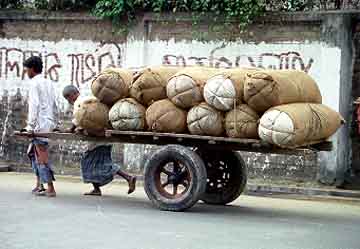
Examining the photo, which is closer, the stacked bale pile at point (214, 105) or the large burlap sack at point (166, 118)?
the stacked bale pile at point (214, 105)

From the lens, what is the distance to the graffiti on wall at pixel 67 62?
14.8 meters

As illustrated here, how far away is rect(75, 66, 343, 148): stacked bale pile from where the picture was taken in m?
9.20

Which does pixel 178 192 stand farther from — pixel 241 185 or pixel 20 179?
pixel 20 179

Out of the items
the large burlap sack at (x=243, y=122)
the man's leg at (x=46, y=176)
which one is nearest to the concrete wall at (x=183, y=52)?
the man's leg at (x=46, y=176)

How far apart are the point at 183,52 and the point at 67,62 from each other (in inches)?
94.0

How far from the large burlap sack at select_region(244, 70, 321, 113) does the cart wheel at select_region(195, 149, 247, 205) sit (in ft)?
4.65

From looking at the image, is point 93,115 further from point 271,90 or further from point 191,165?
point 271,90

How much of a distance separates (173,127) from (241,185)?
1.44 meters

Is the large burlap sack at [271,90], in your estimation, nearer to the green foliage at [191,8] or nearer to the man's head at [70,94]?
the man's head at [70,94]

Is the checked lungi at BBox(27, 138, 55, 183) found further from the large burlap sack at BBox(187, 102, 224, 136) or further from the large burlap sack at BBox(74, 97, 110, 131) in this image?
the large burlap sack at BBox(187, 102, 224, 136)

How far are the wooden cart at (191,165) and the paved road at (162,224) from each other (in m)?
0.22

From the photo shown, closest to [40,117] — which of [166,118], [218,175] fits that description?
[166,118]

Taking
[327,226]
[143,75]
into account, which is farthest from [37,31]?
[327,226]

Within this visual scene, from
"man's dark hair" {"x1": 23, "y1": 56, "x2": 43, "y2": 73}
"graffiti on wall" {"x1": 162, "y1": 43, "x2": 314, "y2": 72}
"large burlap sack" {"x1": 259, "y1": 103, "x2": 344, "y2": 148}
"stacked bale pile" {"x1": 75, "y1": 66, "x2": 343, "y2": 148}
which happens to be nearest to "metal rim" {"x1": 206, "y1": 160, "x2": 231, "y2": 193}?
"stacked bale pile" {"x1": 75, "y1": 66, "x2": 343, "y2": 148}
